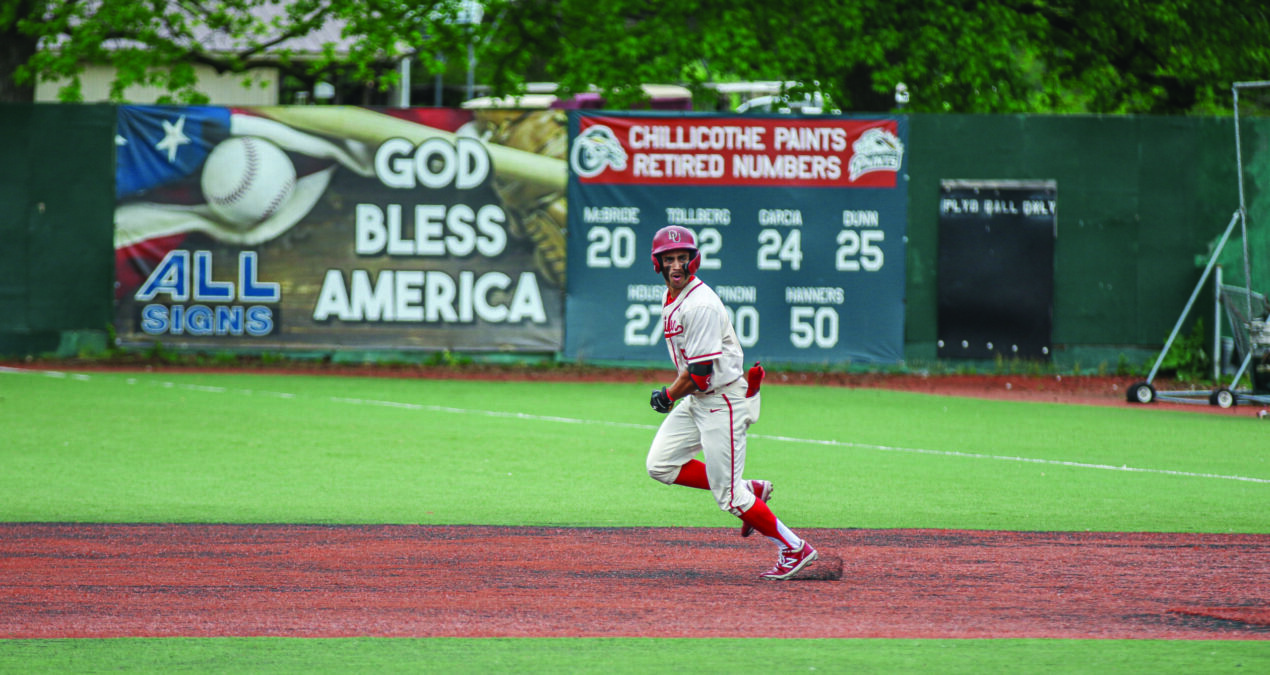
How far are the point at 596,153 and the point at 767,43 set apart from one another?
453cm

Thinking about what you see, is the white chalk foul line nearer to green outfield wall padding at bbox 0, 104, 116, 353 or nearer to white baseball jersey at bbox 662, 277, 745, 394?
green outfield wall padding at bbox 0, 104, 116, 353

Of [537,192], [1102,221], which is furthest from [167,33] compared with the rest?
[1102,221]

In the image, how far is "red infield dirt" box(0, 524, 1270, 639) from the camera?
6250mm

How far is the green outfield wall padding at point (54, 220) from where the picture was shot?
61.7 ft

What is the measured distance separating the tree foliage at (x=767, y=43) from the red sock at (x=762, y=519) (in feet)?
47.4

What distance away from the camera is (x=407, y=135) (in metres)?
18.9

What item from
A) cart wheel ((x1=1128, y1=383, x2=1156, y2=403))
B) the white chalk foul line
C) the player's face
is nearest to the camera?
the player's face

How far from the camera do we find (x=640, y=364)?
18844mm

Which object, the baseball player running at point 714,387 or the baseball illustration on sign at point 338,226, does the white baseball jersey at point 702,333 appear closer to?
the baseball player running at point 714,387

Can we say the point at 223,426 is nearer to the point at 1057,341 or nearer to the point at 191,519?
the point at 191,519

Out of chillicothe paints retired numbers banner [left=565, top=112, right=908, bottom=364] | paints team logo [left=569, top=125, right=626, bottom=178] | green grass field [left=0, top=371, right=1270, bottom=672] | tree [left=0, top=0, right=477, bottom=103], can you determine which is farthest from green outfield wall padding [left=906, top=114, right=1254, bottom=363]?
tree [left=0, top=0, right=477, bottom=103]

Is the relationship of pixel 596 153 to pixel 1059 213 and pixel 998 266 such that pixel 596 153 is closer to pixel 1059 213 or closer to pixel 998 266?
pixel 998 266

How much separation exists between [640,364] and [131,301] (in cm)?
678

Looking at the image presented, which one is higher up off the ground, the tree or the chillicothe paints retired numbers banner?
the tree
